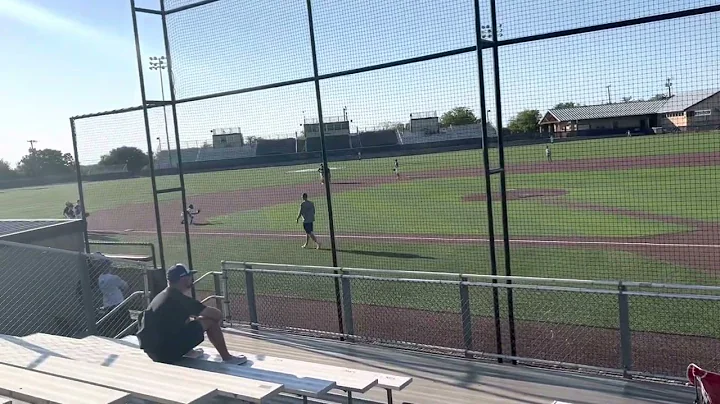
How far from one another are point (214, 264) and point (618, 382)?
11899 millimetres

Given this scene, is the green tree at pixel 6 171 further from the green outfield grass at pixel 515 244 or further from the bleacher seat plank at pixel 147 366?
the bleacher seat plank at pixel 147 366

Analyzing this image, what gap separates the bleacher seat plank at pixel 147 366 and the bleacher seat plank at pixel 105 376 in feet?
0.28

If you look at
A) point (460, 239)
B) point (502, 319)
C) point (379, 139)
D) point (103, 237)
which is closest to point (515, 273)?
point (502, 319)

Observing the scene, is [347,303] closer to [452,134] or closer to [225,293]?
[225,293]

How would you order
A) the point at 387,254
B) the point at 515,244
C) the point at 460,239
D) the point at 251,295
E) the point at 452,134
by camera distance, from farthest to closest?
1. the point at 460,239
2. the point at 387,254
3. the point at 515,244
4. the point at 452,134
5. the point at 251,295

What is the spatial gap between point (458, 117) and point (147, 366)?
4.57 meters

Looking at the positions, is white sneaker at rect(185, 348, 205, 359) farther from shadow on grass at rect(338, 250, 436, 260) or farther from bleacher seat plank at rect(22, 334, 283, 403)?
shadow on grass at rect(338, 250, 436, 260)

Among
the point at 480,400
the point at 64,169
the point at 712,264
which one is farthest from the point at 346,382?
the point at 64,169

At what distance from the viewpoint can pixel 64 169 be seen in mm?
72562

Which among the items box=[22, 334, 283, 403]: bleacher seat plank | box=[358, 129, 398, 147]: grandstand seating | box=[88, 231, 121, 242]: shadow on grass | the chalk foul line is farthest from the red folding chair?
box=[88, 231, 121, 242]: shadow on grass

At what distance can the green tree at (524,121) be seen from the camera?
6644 millimetres

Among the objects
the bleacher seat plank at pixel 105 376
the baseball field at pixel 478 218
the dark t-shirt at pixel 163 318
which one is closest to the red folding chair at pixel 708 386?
the bleacher seat plank at pixel 105 376

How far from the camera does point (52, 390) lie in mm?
3898

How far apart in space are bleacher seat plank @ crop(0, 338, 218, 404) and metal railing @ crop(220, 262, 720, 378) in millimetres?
2358
